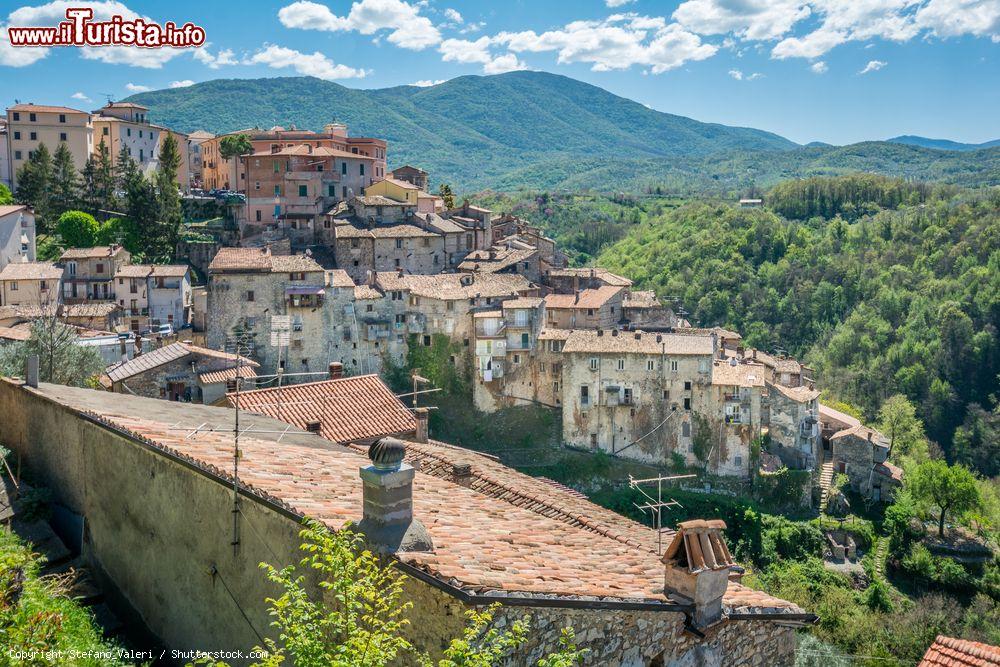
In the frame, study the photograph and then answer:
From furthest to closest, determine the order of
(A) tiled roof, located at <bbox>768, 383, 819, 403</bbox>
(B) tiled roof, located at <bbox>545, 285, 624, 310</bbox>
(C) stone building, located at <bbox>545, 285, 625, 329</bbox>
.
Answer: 1. (B) tiled roof, located at <bbox>545, 285, 624, 310</bbox>
2. (C) stone building, located at <bbox>545, 285, 625, 329</bbox>
3. (A) tiled roof, located at <bbox>768, 383, 819, 403</bbox>

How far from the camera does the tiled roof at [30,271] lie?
42.5 meters

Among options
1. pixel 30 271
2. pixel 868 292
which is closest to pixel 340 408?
pixel 30 271

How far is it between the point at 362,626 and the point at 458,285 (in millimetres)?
41379

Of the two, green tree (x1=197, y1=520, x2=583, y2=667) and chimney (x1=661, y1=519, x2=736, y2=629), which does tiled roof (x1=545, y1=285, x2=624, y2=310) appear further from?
green tree (x1=197, y1=520, x2=583, y2=667)

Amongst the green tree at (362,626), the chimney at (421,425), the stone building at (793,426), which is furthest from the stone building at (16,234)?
the green tree at (362,626)

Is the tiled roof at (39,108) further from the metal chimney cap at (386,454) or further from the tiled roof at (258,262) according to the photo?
the metal chimney cap at (386,454)

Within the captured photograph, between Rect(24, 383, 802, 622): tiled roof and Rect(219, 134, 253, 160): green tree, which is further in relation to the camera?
Rect(219, 134, 253, 160): green tree

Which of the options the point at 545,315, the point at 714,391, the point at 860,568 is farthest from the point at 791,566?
the point at 545,315

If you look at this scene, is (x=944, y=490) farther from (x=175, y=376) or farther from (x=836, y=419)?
(x=175, y=376)

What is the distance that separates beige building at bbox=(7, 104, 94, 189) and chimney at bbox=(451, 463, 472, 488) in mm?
53790

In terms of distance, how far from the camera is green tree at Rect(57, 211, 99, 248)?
5050 centimetres

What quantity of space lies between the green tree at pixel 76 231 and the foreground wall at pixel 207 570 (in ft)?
139

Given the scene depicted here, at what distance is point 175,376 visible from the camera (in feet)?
107

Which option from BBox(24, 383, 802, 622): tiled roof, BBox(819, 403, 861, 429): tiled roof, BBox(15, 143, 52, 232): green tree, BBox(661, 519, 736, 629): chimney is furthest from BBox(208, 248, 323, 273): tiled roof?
BBox(661, 519, 736, 629): chimney
